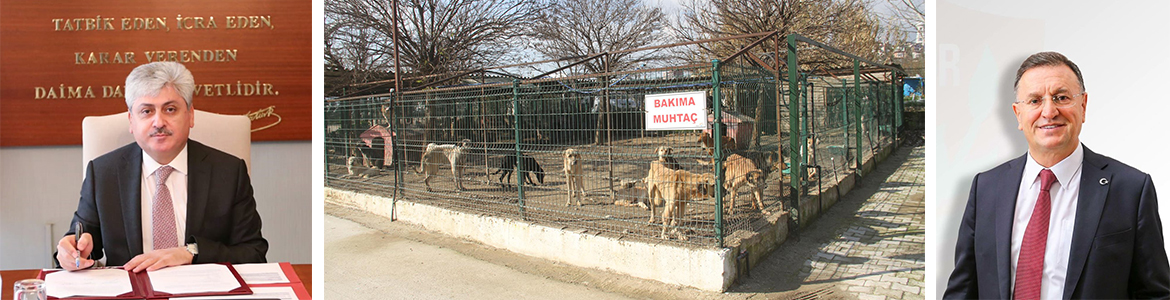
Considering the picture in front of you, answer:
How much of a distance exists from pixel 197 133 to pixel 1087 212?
2864 mm

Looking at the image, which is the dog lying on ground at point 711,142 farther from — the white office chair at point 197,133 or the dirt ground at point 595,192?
the white office chair at point 197,133

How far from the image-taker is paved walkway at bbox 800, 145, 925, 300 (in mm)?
3818

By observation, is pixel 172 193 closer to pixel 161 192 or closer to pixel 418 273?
pixel 161 192

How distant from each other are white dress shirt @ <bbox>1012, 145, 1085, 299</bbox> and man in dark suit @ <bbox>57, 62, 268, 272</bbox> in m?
2.47

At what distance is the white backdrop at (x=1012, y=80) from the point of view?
1769 millimetres

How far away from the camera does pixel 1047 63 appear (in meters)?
1.70

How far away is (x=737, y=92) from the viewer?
15.5 ft

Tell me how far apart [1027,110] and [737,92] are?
3064 millimetres

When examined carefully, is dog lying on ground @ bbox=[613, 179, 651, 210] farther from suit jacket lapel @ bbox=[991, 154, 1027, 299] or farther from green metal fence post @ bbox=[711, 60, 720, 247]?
suit jacket lapel @ bbox=[991, 154, 1027, 299]

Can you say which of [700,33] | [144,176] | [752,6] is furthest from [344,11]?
[144,176]

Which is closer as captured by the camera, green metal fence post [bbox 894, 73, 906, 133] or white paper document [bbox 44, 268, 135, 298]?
white paper document [bbox 44, 268, 135, 298]

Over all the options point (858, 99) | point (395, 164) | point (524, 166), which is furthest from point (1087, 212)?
point (395, 164)

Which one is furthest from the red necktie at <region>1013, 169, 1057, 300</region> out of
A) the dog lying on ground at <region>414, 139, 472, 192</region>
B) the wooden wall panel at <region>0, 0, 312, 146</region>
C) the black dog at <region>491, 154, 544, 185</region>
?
the dog lying on ground at <region>414, 139, 472, 192</region>

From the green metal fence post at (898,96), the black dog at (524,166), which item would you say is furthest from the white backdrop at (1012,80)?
the green metal fence post at (898,96)
